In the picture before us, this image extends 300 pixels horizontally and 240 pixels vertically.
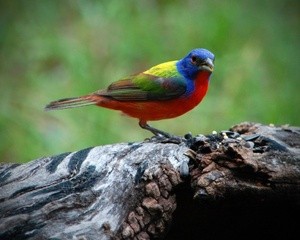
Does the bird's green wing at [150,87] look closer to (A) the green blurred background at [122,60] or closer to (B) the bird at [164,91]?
(B) the bird at [164,91]

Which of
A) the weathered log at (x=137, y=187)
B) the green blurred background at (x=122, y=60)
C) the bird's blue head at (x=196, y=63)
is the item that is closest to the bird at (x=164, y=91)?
the bird's blue head at (x=196, y=63)

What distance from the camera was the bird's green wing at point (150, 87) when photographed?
15.6 feet

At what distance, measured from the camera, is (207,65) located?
15.5ft

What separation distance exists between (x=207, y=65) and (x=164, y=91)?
31 centimetres

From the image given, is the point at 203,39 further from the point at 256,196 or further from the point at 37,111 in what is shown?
the point at 256,196

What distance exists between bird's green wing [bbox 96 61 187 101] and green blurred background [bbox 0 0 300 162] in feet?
5.66

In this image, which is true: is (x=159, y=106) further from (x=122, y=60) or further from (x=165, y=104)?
(x=122, y=60)

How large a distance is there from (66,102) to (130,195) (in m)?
1.65

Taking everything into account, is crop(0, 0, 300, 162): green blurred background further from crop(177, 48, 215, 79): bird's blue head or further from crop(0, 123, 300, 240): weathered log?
crop(0, 123, 300, 240): weathered log

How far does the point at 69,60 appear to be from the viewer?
7.21 metres

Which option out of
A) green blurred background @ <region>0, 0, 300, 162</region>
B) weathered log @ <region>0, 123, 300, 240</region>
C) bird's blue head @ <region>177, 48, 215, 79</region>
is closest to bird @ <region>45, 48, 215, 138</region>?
bird's blue head @ <region>177, 48, 215, 79</region>

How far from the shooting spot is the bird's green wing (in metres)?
4.75

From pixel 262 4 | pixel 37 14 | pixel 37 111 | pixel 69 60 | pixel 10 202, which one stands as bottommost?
pixel 10 202

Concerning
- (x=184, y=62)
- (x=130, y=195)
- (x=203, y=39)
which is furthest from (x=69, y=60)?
(x=130, y=195)
